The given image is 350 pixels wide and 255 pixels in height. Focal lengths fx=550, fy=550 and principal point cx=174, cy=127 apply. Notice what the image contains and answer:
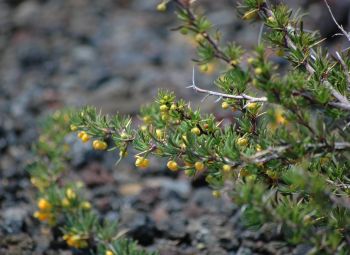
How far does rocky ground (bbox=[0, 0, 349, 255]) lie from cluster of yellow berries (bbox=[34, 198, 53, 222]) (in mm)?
164

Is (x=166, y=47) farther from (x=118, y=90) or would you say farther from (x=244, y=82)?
(x=244, y=82)

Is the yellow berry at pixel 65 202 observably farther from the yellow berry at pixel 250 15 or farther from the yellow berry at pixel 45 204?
the yellow berry at pixel 250 15

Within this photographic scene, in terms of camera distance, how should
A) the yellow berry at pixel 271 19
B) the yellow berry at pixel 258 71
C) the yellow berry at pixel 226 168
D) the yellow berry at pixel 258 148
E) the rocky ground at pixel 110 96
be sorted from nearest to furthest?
1. the yellow berry at pixel 258 71
2. the yellow berry at pixel 226 168
3. the yellow berry at pixel 258 148
4. the yellow berry at pixel 271 19
5. the rocky ground at pixel 110 96

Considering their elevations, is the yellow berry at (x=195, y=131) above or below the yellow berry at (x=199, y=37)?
below

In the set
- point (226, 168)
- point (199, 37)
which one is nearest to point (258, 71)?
point (226, 168)

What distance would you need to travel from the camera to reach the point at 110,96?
569cm

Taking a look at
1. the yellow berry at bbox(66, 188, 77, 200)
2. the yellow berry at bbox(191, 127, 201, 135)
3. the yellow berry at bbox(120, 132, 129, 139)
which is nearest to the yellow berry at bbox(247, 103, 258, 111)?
the yellow berry at bbox(191, 127, 201, 135)

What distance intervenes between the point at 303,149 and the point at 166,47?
177 inches

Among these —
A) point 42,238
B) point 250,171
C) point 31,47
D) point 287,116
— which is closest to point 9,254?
point 42,238

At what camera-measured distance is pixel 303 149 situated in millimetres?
2141

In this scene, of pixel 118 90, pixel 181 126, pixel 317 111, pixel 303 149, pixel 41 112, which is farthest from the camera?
pixel 118 90

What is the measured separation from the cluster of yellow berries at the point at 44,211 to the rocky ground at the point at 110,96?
0.16 m

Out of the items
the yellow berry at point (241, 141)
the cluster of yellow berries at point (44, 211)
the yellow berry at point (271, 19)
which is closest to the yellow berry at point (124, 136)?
the yellow berry at point (241, 141)

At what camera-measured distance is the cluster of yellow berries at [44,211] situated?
3455 millimetres
